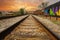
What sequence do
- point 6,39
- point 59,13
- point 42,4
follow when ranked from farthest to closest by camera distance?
1. point 42,4
2. point 59,13
3. point 6,39

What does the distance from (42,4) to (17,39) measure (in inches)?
5002

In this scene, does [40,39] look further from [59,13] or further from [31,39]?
[59,13]

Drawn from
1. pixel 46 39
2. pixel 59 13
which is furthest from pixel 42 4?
pixel 46 39

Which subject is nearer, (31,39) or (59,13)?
(31,39)

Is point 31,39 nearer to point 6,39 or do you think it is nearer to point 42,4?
point 6,39

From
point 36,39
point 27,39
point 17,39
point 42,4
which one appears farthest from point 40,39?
point 42,4

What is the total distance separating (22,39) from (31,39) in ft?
0.83

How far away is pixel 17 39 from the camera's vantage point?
3.90 metres

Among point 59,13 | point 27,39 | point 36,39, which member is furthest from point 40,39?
point 59,13

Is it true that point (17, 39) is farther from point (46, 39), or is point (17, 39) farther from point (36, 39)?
point (46, 39)

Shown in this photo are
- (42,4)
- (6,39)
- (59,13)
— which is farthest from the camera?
(42,4)

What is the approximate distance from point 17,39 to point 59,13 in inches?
561

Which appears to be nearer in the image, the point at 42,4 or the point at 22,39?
the point at 22,39

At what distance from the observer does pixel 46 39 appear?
12.8 feet
